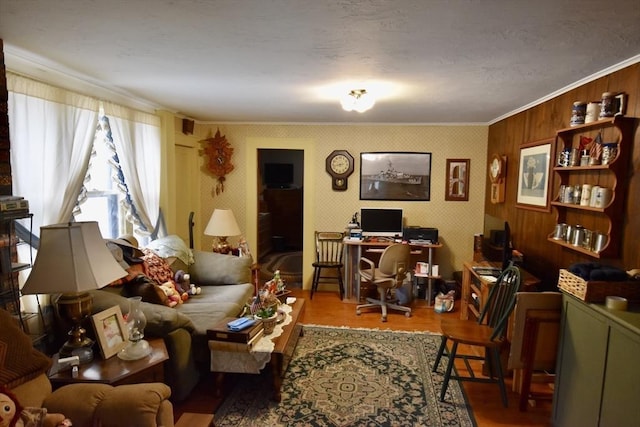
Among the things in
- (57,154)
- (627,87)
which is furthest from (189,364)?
(627,87)

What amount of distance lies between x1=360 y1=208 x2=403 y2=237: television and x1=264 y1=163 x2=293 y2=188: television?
2.97m

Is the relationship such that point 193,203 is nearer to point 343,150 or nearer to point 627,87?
point 343,150

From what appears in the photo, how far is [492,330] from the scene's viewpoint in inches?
110

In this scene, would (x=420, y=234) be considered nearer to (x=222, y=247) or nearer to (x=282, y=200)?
(x=222, y=247)

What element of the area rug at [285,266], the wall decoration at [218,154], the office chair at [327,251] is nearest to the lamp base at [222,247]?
the wall decoration at [218,154]

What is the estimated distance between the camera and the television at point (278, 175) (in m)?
7.52

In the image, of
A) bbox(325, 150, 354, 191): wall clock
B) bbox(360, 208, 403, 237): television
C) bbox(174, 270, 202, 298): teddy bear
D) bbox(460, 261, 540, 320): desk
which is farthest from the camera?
bbox(325, 150, 354, 191): wall clock

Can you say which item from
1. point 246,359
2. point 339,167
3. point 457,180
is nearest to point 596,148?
point 457,180

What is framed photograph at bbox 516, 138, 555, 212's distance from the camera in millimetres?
A: 3186

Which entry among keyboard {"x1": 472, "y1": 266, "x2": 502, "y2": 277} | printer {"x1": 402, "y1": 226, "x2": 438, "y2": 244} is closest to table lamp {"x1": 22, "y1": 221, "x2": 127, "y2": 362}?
keyboard {"x1": 472, "y1": 266, "x2": 502, "y2": 277}

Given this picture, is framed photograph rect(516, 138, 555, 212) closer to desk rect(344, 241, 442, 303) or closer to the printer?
the printer

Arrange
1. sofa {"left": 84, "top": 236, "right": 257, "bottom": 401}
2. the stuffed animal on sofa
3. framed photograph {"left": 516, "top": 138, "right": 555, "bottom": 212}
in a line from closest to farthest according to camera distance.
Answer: the stuffed animal on sofa, sofa {"left": 84, "top": 236, "right": 257, "bottom": 401}, framed photograph {"left": 516, "top": 138, "right": 555, "bottom": 212}

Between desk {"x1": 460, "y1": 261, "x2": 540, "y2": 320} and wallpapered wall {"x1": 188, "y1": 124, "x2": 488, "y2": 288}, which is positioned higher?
wallpapered wall {"x1": 188, "y1": 124, "x2": 488, "y2": 288}

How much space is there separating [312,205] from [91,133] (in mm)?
2818
